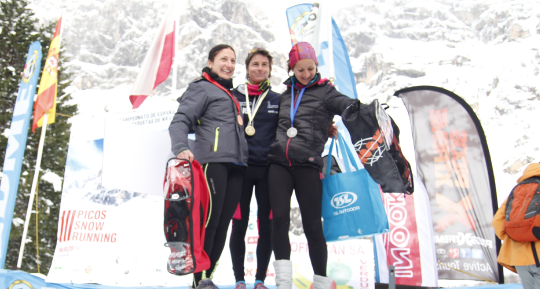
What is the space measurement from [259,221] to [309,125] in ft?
2.45

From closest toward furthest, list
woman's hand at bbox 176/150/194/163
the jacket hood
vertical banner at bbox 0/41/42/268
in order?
woman's hand at bbox 176/150/194/163 → the jacket hood → vertical banner at bbox 0/41/42/268

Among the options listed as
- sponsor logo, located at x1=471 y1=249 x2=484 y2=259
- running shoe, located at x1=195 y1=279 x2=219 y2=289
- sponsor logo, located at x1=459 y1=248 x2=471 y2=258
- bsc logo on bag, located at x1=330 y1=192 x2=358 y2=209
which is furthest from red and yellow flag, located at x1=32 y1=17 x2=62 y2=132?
sponsor logo, located at x1=471 y1=249 x2=484 y2=259

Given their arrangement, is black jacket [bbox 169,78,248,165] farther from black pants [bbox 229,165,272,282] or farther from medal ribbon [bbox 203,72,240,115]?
black pants [bbox 229,165,272,282]

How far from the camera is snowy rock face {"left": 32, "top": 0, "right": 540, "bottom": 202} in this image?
197 ft

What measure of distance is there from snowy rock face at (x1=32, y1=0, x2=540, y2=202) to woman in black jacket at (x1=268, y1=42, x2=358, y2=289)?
167ft

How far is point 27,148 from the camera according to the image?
→ 12016 millimetres

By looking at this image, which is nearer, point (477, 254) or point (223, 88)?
Result: point (223, 88)

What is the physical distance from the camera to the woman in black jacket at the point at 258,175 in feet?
8.77

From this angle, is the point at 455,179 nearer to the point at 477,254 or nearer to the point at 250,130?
the point at 477,254

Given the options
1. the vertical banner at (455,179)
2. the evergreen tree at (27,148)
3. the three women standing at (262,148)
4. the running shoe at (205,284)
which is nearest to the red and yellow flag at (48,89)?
the evergreen tree at (27,148)

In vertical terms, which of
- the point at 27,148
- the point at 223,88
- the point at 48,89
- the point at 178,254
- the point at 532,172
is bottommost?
the point at 178,254

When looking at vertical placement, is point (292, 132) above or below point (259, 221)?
above

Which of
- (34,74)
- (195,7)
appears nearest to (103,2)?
(195,7)

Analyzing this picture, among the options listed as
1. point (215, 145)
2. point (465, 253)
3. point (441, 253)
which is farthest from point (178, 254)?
point (465, 253)
